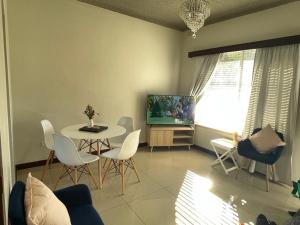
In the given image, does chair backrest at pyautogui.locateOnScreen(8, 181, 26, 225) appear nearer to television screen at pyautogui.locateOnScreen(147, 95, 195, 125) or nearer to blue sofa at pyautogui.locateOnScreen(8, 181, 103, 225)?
blue sofa at pyautogui.locateOnScreen(8, 181, 103, 225)

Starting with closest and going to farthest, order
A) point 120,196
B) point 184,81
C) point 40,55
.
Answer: point 120,196
point 40,55
point 184,81

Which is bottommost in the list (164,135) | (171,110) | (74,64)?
(164,135)

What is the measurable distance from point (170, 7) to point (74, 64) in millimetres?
1916

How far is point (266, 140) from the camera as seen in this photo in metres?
3.04

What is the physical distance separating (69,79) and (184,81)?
262 cm

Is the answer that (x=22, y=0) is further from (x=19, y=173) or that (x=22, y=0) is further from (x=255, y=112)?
(x=255, y=112)

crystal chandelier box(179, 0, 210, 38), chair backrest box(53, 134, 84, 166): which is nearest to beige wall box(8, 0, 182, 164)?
chair backrest box(53, 134, 84, 166)

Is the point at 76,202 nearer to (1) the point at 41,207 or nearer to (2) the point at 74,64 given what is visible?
(1) the point at 41,207

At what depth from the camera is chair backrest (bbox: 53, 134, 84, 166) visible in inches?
88.9

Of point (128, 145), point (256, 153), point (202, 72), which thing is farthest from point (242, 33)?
point (128, 145)

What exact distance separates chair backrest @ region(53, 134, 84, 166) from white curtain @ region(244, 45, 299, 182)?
9.32ft

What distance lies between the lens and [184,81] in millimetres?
4848

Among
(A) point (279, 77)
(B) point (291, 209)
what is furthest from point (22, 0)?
(B) point (291, 209)

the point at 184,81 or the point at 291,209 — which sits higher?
the point at 184,81
